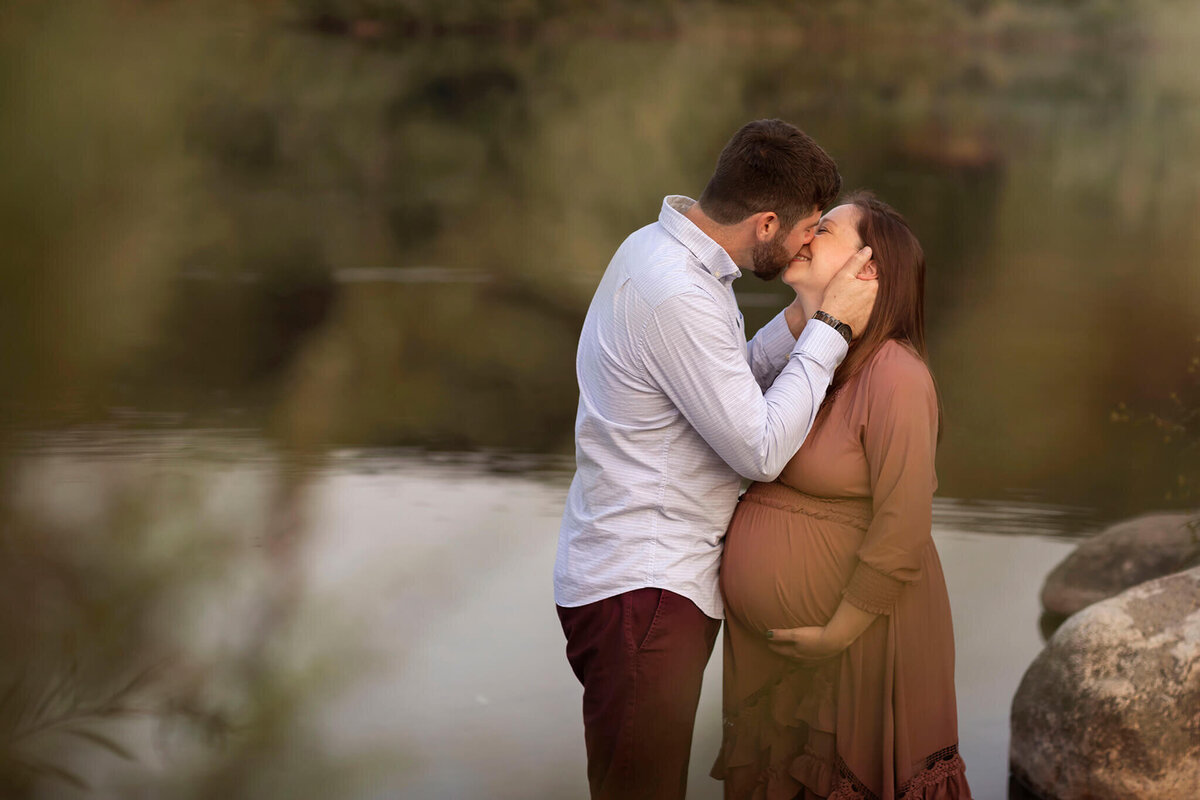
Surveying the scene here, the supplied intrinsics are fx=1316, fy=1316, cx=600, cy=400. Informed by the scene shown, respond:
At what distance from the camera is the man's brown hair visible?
77.8 inches

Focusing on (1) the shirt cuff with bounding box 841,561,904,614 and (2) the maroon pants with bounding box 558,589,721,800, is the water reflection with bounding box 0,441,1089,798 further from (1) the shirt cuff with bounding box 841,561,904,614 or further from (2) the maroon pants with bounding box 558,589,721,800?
(1) the shirt cuff with bounding box 841,561,904,614

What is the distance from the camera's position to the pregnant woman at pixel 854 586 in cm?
200

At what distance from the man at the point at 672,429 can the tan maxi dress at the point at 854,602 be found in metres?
0.07

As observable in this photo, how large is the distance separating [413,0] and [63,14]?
16.2 metres

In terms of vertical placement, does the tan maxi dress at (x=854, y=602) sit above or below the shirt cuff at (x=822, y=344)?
below

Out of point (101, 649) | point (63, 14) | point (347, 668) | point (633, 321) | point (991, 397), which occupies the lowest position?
point (991, 397)

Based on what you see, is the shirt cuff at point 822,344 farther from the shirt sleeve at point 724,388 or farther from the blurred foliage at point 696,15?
the blurred foliage at point 696,15

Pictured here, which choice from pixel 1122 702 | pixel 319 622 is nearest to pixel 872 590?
pixel 1122 702

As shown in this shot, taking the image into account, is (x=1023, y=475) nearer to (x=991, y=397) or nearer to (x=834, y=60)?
(x=991, y=397)

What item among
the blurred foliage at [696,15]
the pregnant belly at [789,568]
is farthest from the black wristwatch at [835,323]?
the blurred foliage at [696,15]

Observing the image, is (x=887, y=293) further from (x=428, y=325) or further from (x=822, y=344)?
(x=428, y=325)

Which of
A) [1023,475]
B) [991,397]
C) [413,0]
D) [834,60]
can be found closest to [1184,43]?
[834,60]

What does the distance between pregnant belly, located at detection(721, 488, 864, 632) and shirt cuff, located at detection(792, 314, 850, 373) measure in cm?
26

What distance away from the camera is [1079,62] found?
20.3 meters
